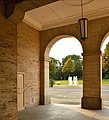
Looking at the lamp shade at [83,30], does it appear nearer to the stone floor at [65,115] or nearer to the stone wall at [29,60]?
the stone floor at [65,115]

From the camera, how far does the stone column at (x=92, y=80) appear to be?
379 inches

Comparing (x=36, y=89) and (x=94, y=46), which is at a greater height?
(x=94, y=46)

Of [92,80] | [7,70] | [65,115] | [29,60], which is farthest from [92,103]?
[7,70]

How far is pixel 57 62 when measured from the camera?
42812mm

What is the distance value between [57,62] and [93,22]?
108 feet

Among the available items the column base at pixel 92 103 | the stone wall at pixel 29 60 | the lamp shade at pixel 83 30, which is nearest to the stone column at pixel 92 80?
the column base at pixel 92 103

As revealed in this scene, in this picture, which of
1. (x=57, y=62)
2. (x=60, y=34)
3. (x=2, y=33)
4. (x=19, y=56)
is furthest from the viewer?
(x=57, y=62)

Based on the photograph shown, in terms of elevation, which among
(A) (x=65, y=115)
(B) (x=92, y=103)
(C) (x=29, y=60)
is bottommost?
(A) (x=65, y=115)

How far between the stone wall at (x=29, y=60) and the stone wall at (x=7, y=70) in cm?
482

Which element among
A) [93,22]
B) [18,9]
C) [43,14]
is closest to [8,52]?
[18,9]

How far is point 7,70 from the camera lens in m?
4.45

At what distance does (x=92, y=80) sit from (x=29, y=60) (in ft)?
12.0

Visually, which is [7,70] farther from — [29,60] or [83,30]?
[29,60]

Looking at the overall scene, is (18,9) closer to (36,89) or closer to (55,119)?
(55,119)
